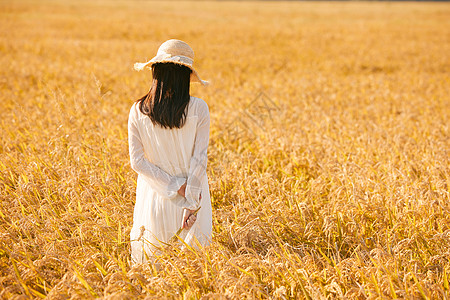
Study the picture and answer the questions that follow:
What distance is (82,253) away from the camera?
101 inches

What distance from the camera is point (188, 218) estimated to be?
2404 millimetres

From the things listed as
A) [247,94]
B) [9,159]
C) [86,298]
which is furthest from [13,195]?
[247,94]

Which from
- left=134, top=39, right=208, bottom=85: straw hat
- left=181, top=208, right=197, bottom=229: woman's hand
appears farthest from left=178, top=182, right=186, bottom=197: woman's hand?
left=134, top=39, right=208, bottom=85: straw hat

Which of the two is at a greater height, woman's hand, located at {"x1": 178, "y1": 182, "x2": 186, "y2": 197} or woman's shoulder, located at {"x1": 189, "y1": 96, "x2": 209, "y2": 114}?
woman's shoulder, located at {"x1": 189, "y1": 96, "x2": 209, "y2": 114}

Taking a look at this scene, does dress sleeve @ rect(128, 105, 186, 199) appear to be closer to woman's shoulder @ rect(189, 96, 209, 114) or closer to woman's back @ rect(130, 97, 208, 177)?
woman's back @ rect(130, 97, 208, 177)

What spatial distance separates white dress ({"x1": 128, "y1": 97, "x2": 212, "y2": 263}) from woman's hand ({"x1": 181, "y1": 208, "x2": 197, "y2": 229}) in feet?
0.12

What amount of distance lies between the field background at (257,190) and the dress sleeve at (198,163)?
40cm

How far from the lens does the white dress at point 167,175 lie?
233 cm

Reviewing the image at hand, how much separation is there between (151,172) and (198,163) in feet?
1.04

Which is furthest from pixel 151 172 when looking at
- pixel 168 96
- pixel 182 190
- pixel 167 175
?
pixel 168 96

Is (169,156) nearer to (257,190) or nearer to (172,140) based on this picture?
(172,140)

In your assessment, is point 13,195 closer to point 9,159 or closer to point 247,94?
point 9,159

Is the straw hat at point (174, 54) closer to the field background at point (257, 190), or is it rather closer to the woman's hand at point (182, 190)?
the woman's hand at point (182, 190)

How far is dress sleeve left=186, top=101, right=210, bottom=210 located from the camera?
2326mm
